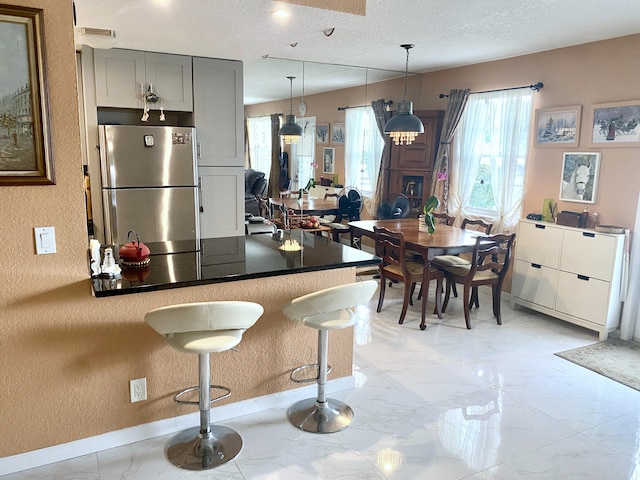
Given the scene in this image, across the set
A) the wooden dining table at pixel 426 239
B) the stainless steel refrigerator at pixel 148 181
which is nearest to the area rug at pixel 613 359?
the wooden dining table at pixel 426 239

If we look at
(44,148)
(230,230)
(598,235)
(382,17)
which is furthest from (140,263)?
(598,235)

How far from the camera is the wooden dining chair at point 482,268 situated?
167 inches

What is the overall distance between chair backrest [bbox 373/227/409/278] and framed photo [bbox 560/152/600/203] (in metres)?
1.73

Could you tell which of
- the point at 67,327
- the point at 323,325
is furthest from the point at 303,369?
the point at 67,327

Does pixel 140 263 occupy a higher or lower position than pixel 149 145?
lower

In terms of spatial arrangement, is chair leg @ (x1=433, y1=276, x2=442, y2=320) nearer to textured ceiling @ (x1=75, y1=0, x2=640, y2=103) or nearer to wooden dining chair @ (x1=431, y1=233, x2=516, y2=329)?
wooden dining chair @ (x1=431, y1=233, x2=516, y2=329)

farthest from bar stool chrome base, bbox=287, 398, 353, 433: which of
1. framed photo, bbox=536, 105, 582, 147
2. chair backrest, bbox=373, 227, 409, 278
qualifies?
framed photo, bbox=536, 105, 582, 147

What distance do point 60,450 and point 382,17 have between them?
3.50 meters

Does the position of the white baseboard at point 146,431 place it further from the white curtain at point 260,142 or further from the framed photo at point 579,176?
the white curtain at point 260,142

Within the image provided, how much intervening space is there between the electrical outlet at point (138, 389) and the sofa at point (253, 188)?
13.9ft

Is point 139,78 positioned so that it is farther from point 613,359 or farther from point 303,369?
point 613,359

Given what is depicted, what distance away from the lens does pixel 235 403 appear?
2730 mm

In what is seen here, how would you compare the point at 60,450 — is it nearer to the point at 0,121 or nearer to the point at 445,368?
the point at 0,121

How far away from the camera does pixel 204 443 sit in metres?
2.44
